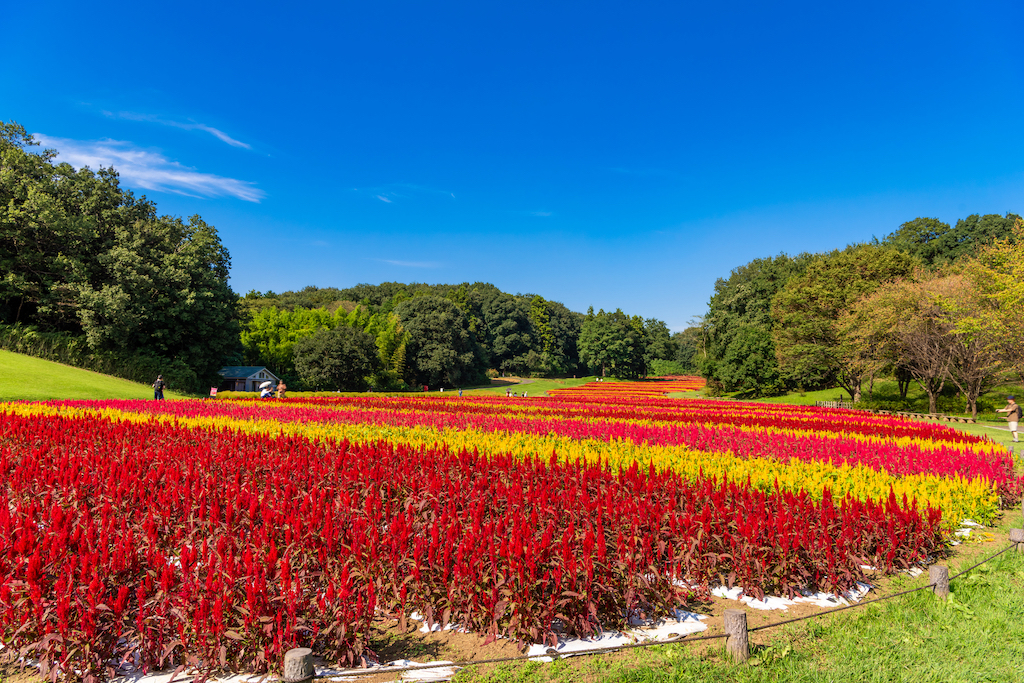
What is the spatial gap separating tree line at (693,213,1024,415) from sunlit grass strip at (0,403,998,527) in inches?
790

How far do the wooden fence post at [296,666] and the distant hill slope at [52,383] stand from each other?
28231 mm

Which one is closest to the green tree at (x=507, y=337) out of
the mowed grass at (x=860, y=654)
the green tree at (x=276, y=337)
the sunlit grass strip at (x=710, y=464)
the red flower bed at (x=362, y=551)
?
the green tree at (x=276, y=337)

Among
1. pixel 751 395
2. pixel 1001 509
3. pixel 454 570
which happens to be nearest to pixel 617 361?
pixel 751 395

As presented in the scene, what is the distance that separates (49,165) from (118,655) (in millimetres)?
49922

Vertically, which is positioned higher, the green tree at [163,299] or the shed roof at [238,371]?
the green tree at [163,299]

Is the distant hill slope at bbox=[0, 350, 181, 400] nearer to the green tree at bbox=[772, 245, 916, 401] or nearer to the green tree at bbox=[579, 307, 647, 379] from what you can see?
the green tree at bbox=[772, 245, 916, 401]

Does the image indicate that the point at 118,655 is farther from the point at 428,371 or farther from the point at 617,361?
the point at 617,361

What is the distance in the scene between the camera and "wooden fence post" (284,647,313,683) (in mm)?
2906

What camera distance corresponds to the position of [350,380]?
51406mm

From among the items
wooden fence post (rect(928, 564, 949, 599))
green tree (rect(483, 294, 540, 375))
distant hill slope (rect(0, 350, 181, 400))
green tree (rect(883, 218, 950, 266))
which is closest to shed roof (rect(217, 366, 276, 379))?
distant hill slope (rect(0, 350, 181, 400))

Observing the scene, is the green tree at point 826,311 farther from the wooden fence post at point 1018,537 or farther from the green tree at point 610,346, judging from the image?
the green tree at point 610,346

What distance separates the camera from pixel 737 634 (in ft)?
11.9

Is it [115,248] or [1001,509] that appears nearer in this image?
[1001,509]

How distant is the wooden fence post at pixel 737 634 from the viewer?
3.61m
